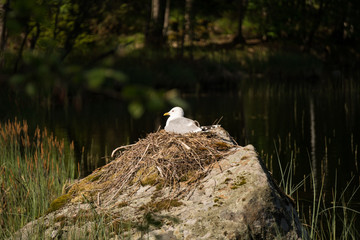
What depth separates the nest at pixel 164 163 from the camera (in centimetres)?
434

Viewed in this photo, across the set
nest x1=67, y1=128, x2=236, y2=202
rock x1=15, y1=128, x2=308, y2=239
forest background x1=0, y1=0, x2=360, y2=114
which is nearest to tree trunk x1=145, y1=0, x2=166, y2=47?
forest background x1=0, y1=0, x2=360, y2=114

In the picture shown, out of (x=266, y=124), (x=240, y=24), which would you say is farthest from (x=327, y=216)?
(x=240, y=24)

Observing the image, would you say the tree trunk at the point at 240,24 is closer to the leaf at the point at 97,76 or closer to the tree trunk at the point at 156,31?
the tree trunk at the point at 156,31

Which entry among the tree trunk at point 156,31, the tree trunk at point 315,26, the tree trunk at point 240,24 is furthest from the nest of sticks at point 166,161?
the tree trunk at point 240,24

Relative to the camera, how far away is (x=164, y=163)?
4.48 m

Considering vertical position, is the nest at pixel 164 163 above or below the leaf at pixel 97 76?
below

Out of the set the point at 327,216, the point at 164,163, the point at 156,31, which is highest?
the point at 156,31

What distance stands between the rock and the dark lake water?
3.24 metres

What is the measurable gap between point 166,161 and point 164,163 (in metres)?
0.03

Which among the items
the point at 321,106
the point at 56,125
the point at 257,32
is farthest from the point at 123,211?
the point at 257,32

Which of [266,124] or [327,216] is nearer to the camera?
[327,216]

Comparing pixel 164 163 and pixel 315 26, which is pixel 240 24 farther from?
pixel 164 163

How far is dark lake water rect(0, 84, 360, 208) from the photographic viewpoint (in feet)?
31.9

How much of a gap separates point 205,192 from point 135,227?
642 millimetres
